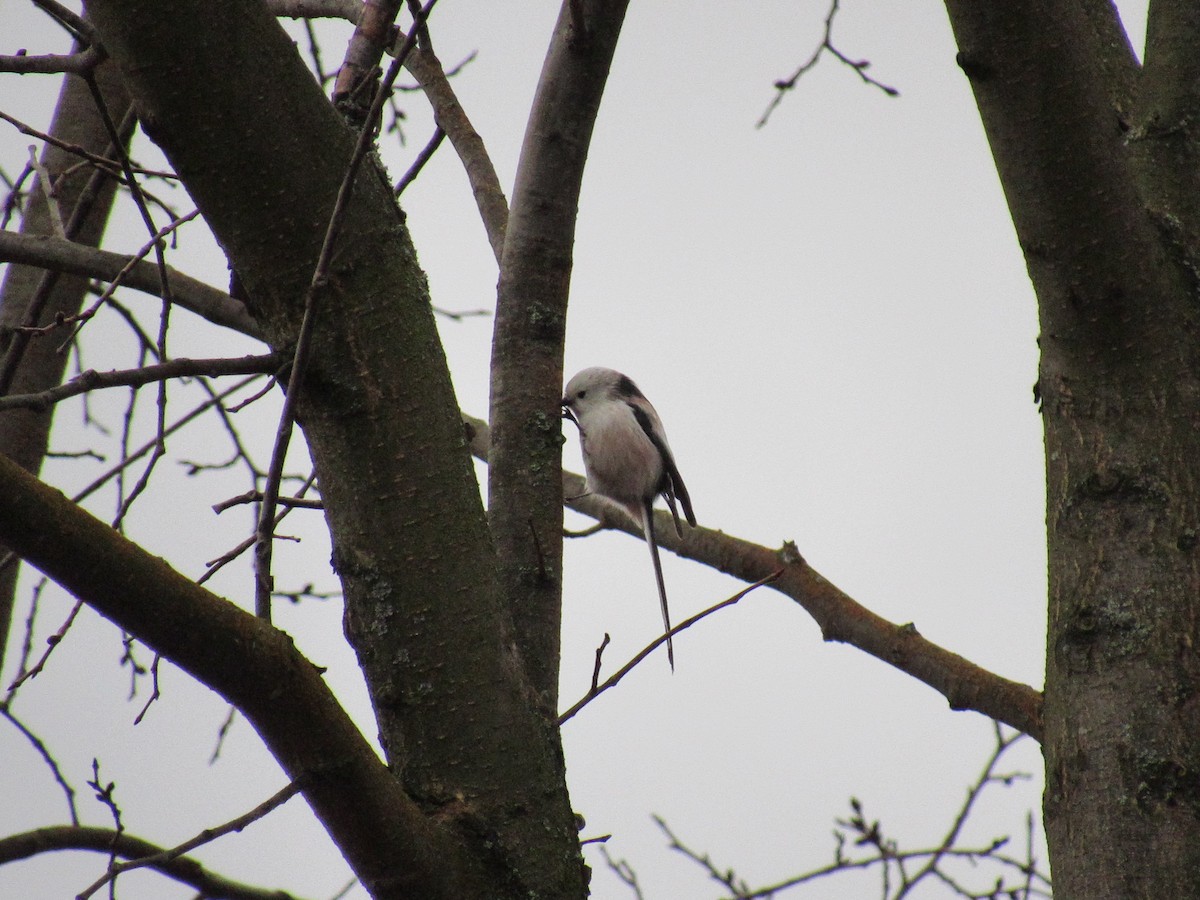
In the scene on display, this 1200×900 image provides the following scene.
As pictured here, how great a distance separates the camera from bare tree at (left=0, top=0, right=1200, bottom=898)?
121 centimetres

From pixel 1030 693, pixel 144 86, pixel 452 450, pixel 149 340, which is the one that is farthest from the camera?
pixel 149 340

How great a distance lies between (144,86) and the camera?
131 cm

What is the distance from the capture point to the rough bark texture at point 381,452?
4.32 feet

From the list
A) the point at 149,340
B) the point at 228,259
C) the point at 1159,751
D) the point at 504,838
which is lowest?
the point at 504,838

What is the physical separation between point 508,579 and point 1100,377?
0.95 metres

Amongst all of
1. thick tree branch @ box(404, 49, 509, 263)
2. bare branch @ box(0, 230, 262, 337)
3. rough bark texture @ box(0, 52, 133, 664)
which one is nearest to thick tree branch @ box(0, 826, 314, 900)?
bare branch @ box(0, 230, 262, 337)

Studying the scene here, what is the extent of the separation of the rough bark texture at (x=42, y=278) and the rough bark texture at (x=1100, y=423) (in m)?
2.21

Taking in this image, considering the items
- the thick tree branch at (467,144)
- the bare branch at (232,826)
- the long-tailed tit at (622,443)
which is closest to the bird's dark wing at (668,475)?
the long-tailed tit at (622,443)

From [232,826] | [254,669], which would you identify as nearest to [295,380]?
[254,669]

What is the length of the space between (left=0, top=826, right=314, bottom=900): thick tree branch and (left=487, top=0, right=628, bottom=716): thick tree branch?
522mm

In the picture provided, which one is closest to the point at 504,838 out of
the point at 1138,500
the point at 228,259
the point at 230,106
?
the point at 228,259

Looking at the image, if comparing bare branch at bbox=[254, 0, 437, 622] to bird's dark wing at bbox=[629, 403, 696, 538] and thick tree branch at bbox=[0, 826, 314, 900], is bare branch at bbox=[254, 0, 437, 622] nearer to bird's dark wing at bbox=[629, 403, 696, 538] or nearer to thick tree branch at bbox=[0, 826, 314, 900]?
thick tree branch at bbox=[0, 826, 314, 900]

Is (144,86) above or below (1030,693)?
above

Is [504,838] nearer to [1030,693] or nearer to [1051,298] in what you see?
[1051,298]
